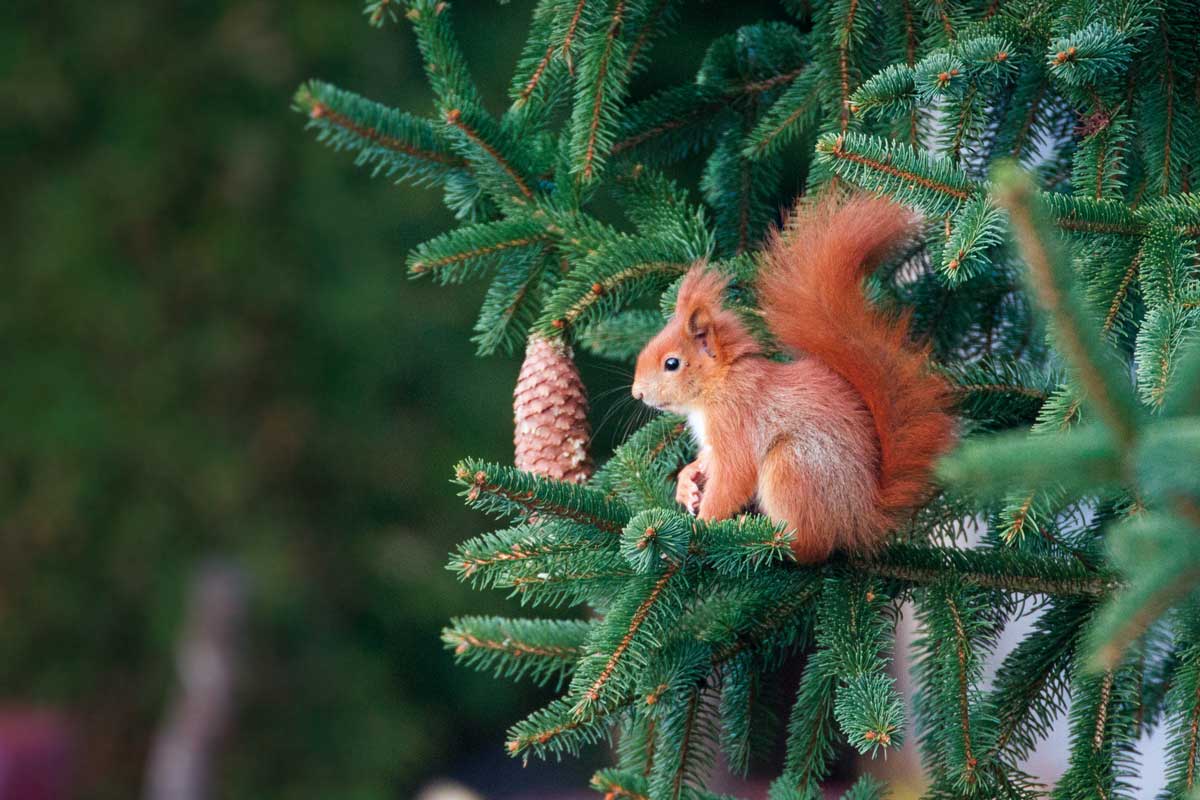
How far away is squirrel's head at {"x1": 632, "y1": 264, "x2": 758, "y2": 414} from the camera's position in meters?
0.93

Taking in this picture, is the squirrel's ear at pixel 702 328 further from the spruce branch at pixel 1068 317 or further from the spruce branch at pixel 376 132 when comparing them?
the spruce branch at pixel 1068 317

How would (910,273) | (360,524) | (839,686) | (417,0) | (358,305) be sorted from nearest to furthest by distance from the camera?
(839,686)
(417,0)
(910,273)
(358,305)
(360,524)

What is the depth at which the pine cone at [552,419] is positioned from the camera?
954 mm

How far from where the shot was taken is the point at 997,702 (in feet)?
2.83

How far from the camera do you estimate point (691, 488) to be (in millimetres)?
971

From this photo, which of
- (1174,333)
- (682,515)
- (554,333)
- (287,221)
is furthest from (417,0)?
(287,221)

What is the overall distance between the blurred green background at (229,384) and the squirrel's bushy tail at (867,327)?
2.16 m

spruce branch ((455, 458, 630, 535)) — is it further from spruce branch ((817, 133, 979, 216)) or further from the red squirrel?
spruce branch ((817, 133, 979, 216))

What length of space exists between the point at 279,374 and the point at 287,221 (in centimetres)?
44

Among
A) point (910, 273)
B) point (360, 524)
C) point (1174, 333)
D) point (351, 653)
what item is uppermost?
point (360, 524)

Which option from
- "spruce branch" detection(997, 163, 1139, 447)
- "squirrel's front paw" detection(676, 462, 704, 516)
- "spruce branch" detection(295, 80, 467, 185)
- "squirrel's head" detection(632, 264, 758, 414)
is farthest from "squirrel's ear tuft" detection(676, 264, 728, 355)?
"spruce branch" detection(997, 163, 1139, 447)

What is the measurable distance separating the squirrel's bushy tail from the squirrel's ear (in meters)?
0.08

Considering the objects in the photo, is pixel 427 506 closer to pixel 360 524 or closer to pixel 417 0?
pixel 360 524

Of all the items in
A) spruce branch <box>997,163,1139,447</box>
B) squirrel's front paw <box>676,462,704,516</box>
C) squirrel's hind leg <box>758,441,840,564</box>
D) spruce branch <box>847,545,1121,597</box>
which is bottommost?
spruce branch <box>997,163,1139,447</box>
